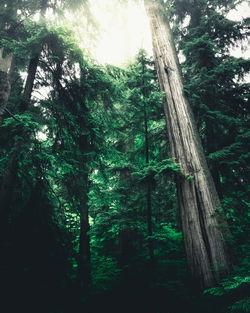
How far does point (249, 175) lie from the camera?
500 cm

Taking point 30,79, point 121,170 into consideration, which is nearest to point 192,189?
point 121,170

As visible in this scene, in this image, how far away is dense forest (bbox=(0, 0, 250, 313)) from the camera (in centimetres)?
278

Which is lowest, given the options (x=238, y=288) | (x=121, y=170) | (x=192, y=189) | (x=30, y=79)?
(x=238, y=288)

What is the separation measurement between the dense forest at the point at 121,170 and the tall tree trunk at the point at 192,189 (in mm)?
21

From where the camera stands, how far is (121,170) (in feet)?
19.0

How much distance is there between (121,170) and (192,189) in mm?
2482

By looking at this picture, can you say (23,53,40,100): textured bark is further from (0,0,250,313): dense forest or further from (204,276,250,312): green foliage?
(204,276,250,312): green foliage

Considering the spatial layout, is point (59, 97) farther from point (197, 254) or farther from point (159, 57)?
point (197, 254)

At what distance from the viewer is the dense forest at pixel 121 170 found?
2.78 metres

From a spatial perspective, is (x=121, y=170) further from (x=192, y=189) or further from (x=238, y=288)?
(x=238, y=288)

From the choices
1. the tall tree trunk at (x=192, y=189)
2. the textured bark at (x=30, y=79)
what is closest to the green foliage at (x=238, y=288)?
the tall tree trunk at (x=192, y=189)

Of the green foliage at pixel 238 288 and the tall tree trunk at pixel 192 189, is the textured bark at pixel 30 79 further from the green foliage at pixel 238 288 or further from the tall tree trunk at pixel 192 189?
the green foliage at pixel 238 288

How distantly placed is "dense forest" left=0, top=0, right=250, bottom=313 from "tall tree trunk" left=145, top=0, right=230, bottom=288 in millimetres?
21

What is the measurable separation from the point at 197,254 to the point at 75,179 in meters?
3.25
